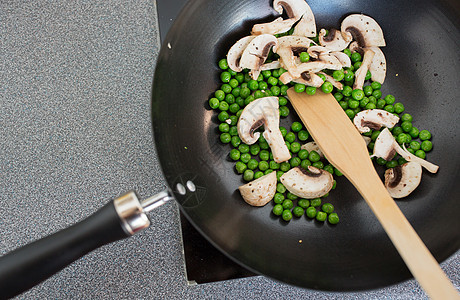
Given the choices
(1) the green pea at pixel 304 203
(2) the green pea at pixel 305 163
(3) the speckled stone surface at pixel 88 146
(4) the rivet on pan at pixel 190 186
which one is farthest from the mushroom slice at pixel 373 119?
(4) the rivet on pan at pixel 190 186

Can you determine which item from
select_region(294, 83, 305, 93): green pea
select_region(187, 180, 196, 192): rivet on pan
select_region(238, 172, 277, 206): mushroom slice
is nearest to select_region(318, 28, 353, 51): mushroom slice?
select_region(294, 83, 305, 93): green pea

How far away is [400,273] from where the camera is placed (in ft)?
3.68

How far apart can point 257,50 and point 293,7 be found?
0.72 feet

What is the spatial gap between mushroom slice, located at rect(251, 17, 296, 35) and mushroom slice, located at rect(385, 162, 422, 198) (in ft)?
2.01

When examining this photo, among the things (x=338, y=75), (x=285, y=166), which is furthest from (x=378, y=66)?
(x=285, y=166)

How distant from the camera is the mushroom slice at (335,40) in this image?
4.65 ft

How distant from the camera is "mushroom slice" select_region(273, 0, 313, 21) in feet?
4.51

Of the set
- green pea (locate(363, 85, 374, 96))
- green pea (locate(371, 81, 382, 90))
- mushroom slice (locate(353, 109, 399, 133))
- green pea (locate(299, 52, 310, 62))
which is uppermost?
green pea (locate(299, 52, 310, 62))

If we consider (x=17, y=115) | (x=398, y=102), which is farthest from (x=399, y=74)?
(x=17, y=115)

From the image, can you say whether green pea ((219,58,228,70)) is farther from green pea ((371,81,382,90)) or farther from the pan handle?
the pan handle

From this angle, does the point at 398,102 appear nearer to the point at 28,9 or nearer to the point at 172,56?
the point at 172,56

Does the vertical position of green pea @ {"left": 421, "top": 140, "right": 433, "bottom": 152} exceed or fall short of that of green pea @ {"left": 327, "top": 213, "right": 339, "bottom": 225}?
it exceeds it

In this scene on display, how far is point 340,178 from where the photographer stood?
138 centimetres

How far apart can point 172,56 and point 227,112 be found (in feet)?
1.08
